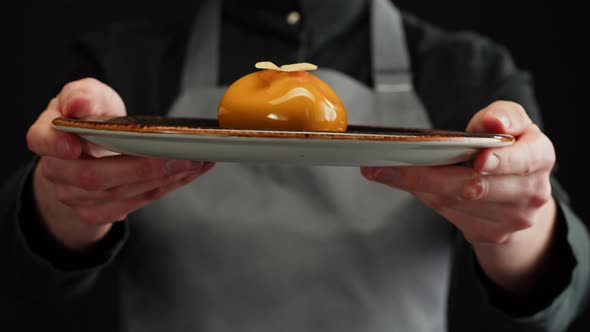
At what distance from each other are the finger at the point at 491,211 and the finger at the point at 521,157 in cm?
4

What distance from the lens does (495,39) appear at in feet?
4.33

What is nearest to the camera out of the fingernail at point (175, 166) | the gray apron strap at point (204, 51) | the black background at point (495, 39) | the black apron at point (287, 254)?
the fingernail at point (175, 166)

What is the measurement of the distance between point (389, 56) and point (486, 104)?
16 centimetres

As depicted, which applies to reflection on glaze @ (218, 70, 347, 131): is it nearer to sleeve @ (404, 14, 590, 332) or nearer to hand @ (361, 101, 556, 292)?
hand @ (361, 101, 556, 292)

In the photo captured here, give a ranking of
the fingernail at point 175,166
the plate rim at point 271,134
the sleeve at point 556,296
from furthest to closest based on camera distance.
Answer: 1. the sleeve at point 556,296
2. the fingernail at point 175,166
3. the plate rim at point 271,134

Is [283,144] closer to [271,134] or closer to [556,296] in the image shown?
[271,134]

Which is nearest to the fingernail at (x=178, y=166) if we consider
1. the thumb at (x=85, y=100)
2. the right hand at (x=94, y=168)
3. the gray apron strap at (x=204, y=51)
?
the right hand at (x=94, y=168)

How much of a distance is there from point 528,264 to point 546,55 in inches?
27.8

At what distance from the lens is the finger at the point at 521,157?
46 cm

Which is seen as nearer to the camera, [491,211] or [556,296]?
[491,211]

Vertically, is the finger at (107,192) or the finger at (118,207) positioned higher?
the finger at (107,192)

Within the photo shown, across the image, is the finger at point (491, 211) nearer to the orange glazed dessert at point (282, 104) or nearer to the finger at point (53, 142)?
the orange glazed dessert at point (282, 104)

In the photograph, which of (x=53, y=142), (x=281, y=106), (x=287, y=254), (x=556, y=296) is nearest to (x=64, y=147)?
(x=53, y=142)

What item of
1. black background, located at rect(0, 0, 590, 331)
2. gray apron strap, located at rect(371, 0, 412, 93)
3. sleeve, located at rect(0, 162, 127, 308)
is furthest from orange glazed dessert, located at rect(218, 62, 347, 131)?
black background, located at rect(0, 0, 590, 331)
